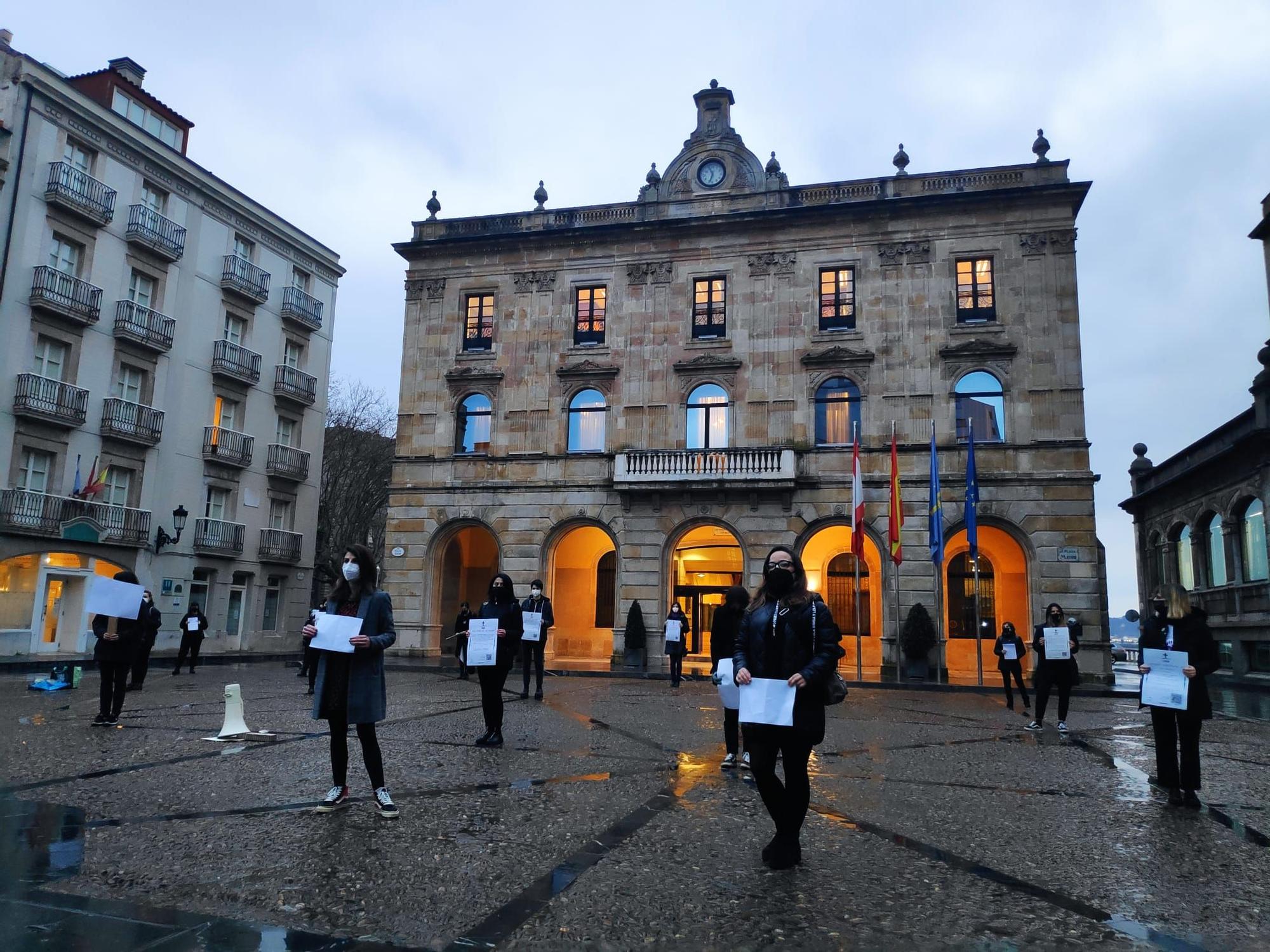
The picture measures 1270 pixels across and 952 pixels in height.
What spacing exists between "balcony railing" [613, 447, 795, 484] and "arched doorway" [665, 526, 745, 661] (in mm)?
2937

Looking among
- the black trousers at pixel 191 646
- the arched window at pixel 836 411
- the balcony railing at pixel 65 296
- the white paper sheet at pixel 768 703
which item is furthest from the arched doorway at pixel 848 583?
the balcony railing at pixel 65 296

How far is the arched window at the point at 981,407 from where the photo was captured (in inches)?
1035

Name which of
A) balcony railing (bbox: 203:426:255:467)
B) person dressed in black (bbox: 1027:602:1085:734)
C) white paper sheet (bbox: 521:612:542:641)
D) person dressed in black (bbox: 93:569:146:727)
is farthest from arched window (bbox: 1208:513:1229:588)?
balcony railing (bbox: 203:426:255:467)

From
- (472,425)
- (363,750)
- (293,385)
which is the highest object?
(293,385)

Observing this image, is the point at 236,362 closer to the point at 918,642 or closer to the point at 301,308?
the point at 301,308

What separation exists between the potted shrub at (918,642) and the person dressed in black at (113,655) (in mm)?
19166

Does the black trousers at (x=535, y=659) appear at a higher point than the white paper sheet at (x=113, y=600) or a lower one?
lower

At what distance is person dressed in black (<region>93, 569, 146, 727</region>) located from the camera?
10.8m

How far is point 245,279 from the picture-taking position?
3481 centimetres

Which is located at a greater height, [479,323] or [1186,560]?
[479,323]

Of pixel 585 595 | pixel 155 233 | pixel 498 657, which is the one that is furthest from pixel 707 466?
pixel 155 233

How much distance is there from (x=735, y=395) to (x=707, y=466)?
2.61 meters

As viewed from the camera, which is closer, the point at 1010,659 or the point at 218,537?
the point at 1010,659

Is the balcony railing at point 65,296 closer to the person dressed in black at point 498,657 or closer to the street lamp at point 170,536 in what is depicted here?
the street lamp at point 170,536
